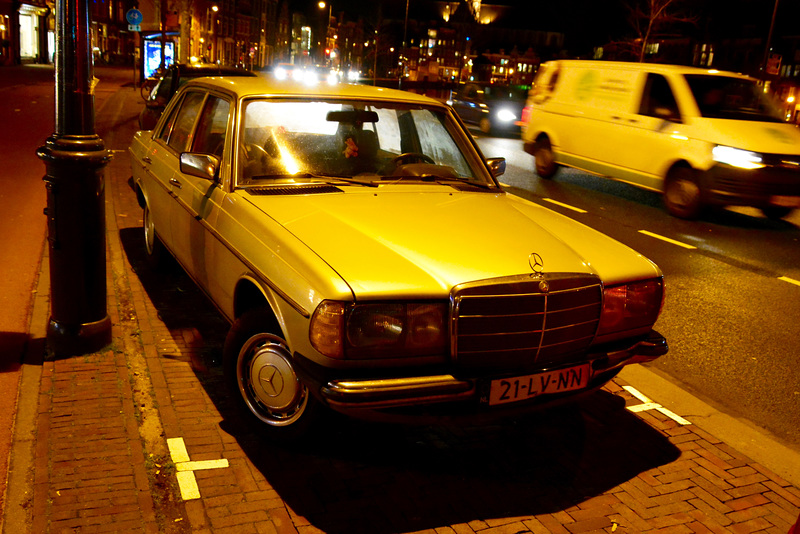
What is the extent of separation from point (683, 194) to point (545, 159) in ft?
12.3

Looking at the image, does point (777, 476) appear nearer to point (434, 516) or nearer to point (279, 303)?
point (434, 516)

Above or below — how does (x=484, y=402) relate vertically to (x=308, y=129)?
below

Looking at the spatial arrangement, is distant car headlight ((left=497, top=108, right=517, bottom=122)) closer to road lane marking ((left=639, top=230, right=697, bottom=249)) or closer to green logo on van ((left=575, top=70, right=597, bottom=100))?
green logo on van ((left=575, top=70, right=597, bottom=100))

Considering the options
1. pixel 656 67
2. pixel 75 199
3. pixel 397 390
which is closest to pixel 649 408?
pixel 397 390

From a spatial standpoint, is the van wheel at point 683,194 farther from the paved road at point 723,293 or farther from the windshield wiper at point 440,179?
the windshield wiper at point 440,179

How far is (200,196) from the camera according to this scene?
4734mm

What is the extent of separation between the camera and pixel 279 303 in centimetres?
354

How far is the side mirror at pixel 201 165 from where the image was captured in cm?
442

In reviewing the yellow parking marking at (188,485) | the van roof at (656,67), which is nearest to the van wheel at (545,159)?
the van roof at (656,67)

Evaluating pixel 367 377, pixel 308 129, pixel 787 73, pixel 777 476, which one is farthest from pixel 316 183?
pixel 787 73

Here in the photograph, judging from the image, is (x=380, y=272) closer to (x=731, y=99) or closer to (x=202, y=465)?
(x=202, y=465)

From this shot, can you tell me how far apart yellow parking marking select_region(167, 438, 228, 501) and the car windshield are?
1537 mm

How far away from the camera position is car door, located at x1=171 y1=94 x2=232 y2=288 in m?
4.57

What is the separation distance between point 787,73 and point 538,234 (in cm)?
5577
